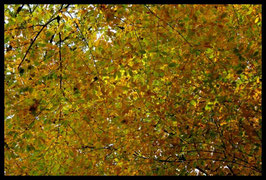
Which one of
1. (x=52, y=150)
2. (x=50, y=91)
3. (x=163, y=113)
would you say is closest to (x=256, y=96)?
(x=163, y=113)

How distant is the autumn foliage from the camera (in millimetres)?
3611

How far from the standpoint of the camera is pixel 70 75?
4137mm

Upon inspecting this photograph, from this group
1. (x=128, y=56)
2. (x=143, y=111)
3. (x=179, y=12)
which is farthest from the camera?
(x=143, y=111)

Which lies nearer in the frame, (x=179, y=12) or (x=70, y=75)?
(x=179, y=12)

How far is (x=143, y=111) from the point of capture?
227 inches

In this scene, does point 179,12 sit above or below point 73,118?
above

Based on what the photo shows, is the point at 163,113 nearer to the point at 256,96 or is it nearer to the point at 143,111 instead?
the point at 143,111

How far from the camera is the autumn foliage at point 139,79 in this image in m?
3.61

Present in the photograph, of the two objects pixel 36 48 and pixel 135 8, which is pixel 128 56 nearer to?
pixel 135 8

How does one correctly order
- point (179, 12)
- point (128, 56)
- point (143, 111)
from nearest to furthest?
point (179, 12), point (128, 56), point (143, 111)

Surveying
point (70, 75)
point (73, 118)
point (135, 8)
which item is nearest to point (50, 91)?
point (70, 75)

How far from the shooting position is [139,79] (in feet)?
15.6
